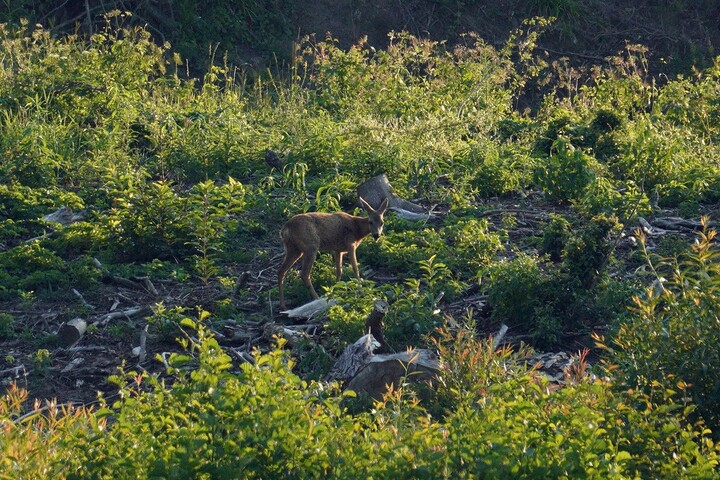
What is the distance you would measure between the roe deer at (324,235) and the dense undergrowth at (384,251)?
0.59 feet

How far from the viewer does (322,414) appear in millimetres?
5516

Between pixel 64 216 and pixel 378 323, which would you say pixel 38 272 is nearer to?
pixel 64 216

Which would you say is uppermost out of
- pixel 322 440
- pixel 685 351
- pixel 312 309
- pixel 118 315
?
pixel 685 351

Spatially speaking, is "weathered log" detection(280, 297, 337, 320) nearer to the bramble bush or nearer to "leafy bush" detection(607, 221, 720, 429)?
"leafy bush" detection(607, 221, 720, 429)

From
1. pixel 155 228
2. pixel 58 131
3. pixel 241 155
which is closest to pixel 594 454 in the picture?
pixel 155 228

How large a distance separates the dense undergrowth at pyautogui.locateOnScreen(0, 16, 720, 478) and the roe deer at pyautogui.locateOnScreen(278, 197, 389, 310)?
7.1 inches

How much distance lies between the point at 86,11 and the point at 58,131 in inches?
282

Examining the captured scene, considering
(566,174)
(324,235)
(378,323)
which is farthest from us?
(566,174)

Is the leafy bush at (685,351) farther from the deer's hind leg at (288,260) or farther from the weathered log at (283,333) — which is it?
the deer's hind leg at (288,260)

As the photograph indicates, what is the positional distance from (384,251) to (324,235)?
1.82 ft

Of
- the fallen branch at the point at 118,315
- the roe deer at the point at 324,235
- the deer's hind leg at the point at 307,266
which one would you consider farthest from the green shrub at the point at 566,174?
the fallen branch at the point at 118,315

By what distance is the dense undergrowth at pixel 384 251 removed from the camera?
5031 mm

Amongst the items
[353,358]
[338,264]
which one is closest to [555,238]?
[338,264]

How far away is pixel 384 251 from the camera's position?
409 inches
